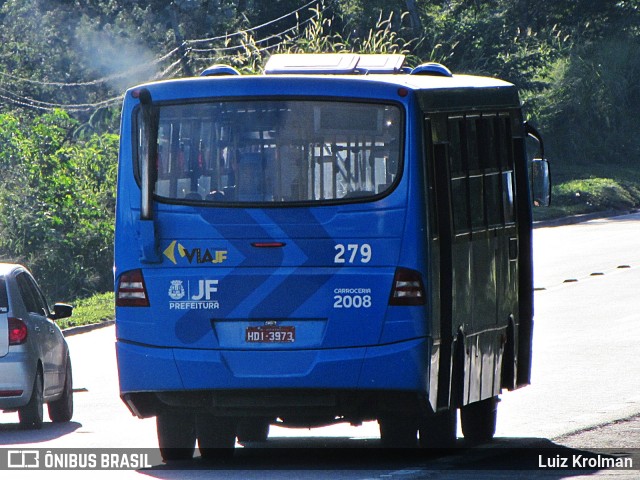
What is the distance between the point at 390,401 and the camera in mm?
10391

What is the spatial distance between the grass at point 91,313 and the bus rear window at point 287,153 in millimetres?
18909

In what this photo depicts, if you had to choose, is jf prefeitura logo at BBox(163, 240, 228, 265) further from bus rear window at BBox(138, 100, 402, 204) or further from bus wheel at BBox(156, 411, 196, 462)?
bus wheel at BBox(156, 411, 196, 462)

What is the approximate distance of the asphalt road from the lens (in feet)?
34.8

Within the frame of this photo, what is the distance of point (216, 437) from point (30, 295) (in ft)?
15.5

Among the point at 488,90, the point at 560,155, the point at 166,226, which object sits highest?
the point at 488,90

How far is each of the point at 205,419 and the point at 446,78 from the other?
3092 millimetres

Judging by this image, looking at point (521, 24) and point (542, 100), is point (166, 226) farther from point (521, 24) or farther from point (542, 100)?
point (521, 24)

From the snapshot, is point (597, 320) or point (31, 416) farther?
point (597, 320)

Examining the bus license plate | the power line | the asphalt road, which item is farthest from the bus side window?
the power line

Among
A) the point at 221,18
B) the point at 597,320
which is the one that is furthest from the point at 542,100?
the point at 597,320

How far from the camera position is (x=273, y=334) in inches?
408

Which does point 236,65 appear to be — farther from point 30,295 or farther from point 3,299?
point 3,299

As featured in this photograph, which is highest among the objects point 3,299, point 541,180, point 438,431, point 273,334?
point 541,180

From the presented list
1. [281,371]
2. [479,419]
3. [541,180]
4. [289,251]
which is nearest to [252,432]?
[479,419]
